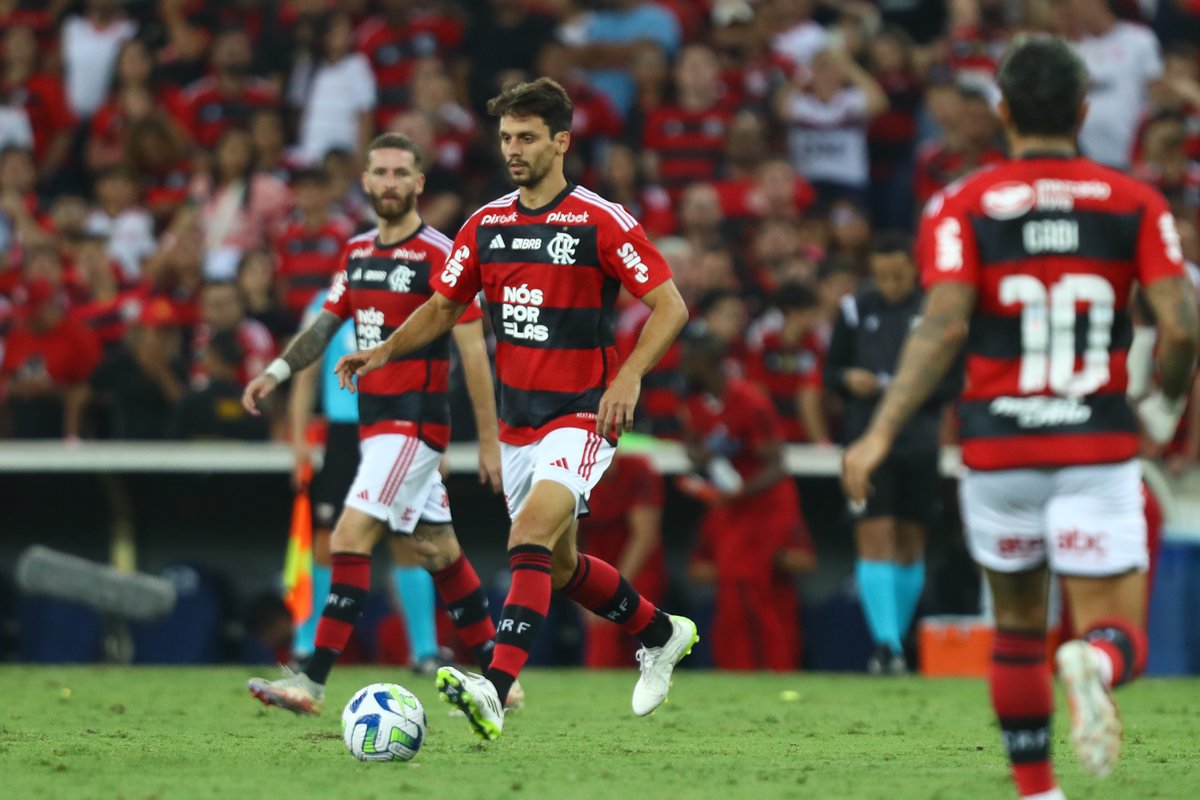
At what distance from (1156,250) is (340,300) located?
511 cm

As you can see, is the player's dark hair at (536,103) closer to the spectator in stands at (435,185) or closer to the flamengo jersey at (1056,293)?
the flamengo jersey at (1056,293)

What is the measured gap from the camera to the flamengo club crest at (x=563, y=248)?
783 cm

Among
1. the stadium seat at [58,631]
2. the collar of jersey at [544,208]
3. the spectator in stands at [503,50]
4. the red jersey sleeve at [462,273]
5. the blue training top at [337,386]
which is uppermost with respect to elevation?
the spectator in stands at [503,50]

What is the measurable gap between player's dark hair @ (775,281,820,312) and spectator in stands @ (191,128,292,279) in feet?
15.5

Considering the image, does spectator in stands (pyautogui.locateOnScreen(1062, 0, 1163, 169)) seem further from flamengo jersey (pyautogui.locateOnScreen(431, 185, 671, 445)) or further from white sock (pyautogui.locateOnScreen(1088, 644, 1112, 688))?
white sock (pyautogui.locateOnScreen(1088, 644, 1112, 688))

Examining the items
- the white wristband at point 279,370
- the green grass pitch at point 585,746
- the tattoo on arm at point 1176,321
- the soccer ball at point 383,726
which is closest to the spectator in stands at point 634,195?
the green grass pitch at point 585,746

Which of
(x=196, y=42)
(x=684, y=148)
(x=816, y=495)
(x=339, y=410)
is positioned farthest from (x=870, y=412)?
(x=196, y=42)

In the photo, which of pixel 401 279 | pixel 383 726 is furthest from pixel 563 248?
pixel 383 726

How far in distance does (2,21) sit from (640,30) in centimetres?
658

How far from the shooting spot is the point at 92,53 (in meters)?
19.0

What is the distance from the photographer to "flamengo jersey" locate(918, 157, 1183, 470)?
5.36 meters

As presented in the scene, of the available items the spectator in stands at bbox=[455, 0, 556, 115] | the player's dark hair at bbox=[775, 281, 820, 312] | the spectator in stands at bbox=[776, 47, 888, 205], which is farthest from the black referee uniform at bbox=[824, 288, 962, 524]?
the spectator in stands at bbox=[455, 0, 556, 115]

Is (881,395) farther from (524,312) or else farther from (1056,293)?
(1056,293)

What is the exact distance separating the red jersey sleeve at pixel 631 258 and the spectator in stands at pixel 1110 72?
9.38 meters
